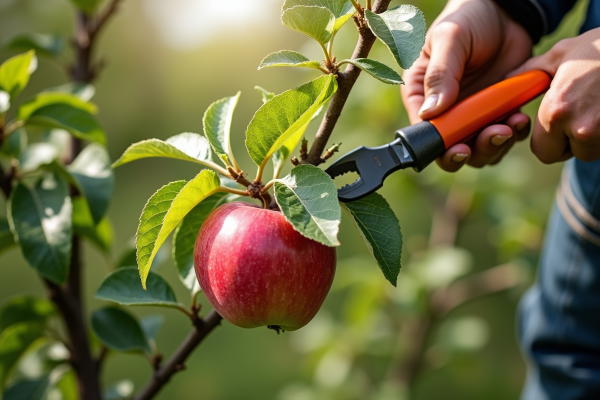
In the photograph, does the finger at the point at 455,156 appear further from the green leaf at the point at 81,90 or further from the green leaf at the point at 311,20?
the green leaf at the point at 81,90

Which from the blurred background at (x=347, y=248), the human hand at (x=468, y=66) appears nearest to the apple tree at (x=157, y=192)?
the human hand at (x=468, y=66)

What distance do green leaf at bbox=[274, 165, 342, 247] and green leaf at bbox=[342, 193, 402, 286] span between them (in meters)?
0.07

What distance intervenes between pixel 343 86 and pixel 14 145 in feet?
1.73

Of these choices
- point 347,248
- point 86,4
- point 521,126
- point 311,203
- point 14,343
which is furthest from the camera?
point 347,248

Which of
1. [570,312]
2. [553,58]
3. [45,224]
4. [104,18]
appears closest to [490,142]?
[553,58]

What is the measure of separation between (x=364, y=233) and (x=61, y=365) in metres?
0.59

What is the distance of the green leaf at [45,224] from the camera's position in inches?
25.1

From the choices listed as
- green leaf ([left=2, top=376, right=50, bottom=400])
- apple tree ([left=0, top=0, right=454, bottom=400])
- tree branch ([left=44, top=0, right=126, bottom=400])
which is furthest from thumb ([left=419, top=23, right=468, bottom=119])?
green leaf ([left=2, top=376, right=50, bottom=400])

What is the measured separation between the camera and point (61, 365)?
820 mm

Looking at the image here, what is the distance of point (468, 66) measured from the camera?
742mm

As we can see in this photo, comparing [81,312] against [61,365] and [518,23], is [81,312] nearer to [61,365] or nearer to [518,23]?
[61,365]

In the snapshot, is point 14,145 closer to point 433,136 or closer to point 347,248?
point 433,136

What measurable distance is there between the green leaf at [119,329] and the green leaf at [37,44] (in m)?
0.49

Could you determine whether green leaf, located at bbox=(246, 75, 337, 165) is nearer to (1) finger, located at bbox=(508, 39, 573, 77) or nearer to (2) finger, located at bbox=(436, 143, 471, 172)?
(2) finger, located at bbox=(436, 143, 471, 172)
